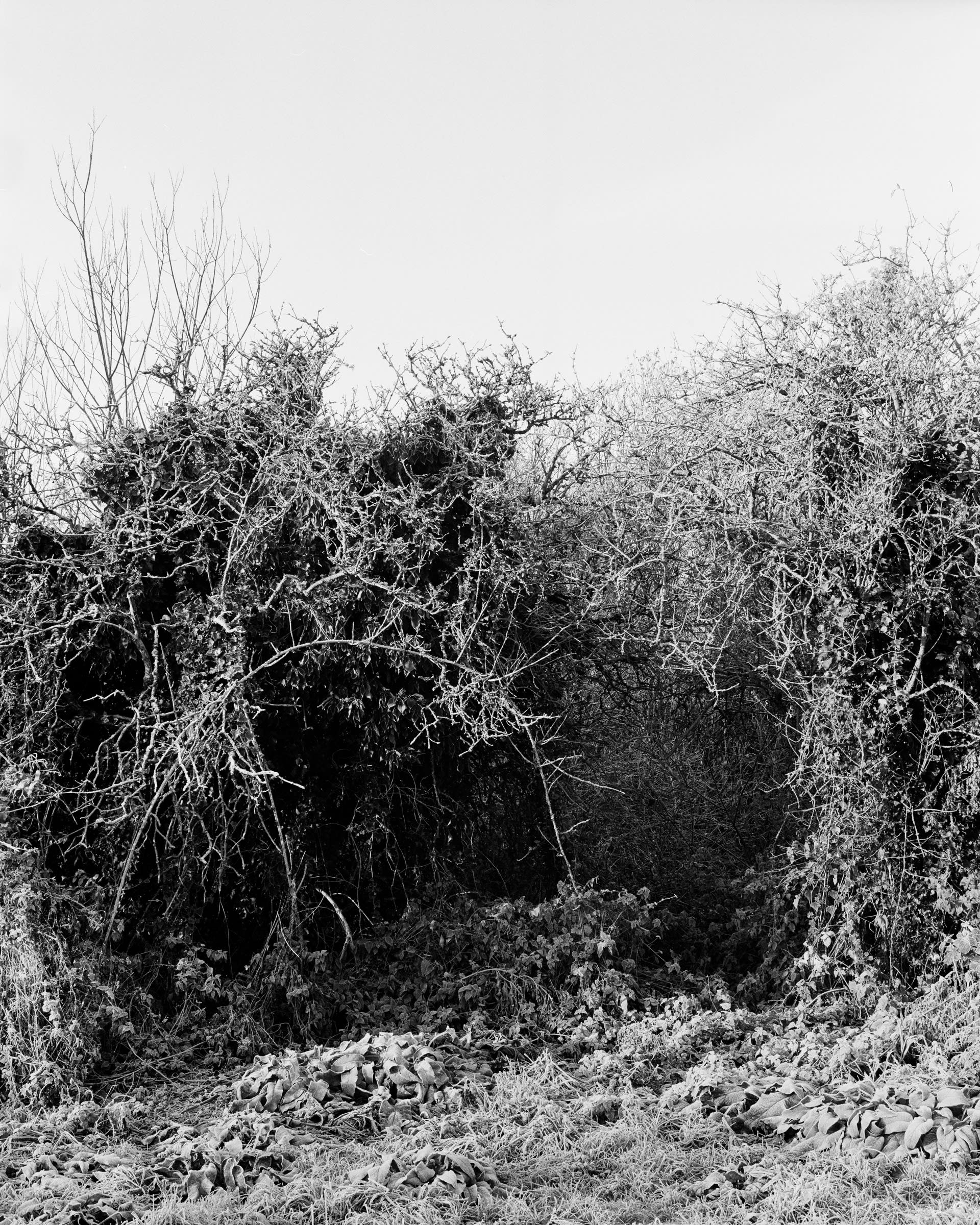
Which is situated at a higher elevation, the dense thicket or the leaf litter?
the dense thicket

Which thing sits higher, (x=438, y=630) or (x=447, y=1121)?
(x=438, y=630)

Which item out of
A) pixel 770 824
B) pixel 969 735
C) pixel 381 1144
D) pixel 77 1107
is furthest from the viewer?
pixel 770 824

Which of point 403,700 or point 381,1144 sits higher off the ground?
point 403,700

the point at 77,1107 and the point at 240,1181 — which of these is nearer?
the point at 240,1181

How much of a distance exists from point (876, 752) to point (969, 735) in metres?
0.49

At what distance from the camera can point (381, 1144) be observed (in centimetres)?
456

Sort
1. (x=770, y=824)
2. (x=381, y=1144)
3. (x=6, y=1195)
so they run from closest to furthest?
1. (x=6, y=1195)
2. (x=381, y=1144)
3. (x=770, y=824)

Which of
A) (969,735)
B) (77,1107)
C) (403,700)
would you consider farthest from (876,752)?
(77,1107)

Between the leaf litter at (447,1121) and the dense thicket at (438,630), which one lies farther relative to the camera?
the dense thicket at (438,630)

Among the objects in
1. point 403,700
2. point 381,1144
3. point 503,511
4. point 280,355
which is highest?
point 280,355

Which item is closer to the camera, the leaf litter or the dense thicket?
the leaf litter

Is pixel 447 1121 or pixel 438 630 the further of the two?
pixel 438 630

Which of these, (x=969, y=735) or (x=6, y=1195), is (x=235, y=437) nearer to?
(x=6, y=1195)

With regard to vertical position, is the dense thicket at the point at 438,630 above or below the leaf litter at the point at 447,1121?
above
